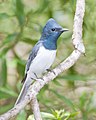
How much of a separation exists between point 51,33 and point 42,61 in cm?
14

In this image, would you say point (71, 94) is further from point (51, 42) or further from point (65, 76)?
point (51, 42)

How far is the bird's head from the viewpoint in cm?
188

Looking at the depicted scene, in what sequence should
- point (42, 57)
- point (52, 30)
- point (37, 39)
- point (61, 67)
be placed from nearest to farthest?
point (61, 67) < point (52, 30) < point (42, 57) < point (37, 39)

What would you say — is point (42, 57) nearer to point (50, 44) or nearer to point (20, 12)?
point (50, 44)

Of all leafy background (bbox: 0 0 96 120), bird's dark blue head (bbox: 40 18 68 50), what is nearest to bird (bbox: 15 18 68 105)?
bird's dark blue head (bbox: 40 18 68 50)

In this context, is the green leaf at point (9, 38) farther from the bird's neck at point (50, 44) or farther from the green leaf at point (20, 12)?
the bird's neck at point (50, 44)

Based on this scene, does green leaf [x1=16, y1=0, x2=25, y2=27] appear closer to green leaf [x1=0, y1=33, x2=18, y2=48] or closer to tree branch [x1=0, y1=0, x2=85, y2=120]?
green leaf [x1=0, y1=33, x2=18, y2=48]

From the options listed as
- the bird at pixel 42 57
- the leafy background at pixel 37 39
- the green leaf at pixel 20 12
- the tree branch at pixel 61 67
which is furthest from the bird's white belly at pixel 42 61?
the green leaf at pixel 20 12

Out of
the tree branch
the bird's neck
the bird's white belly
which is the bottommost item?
the tree branch

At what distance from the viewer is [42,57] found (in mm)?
2031

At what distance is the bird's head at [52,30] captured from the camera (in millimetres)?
1880

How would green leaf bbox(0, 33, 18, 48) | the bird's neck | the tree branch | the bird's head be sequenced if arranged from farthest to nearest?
green leaf bbox(0, 33, 18, 48) < the bird's neck < the bird's head < the tree branch

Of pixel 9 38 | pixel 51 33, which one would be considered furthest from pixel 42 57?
pixel 9 38

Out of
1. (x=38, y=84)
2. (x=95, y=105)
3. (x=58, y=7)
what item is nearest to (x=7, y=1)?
(x=58, y=7)
